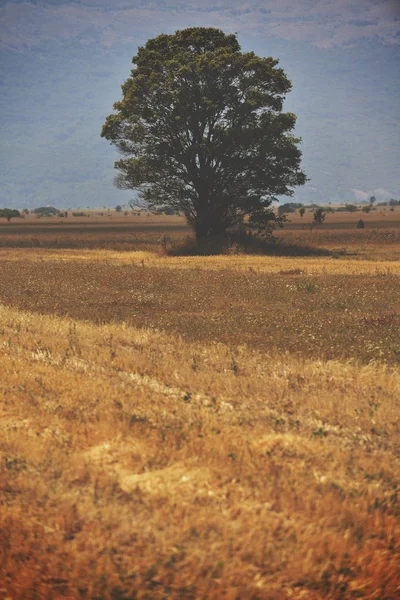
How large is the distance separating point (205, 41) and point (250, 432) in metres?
40.9

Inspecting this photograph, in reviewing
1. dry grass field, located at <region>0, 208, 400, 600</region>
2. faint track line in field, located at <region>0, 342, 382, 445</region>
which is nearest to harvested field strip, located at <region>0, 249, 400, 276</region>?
dry grass field, located at <region>0, 208, 400, 600</region>

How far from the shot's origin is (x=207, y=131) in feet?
146

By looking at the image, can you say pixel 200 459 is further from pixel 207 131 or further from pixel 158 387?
pixel 207 131

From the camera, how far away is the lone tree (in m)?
43.5

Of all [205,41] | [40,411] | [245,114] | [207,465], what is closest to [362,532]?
[207,465]

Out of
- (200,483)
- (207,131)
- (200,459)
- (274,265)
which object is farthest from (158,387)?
(207,131)

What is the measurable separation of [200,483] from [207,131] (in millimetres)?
39257

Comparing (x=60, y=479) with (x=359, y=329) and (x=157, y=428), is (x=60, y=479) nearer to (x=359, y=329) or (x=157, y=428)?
(x=157, y=428)

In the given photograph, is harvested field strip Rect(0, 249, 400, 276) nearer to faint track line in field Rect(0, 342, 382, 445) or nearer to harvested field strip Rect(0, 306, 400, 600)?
faint track line in field Rect(0, 342, 382, 445)

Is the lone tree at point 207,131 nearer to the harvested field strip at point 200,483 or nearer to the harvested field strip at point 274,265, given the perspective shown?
the harvested field strip at point 274,265

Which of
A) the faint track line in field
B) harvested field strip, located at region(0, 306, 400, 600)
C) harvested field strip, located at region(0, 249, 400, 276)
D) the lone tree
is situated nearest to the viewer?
harvested field strip, located at region(0, 306, 400, 600)

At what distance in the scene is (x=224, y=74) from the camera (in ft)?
144

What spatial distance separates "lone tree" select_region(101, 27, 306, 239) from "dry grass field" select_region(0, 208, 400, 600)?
27.9m

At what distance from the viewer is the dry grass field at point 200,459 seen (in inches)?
231
